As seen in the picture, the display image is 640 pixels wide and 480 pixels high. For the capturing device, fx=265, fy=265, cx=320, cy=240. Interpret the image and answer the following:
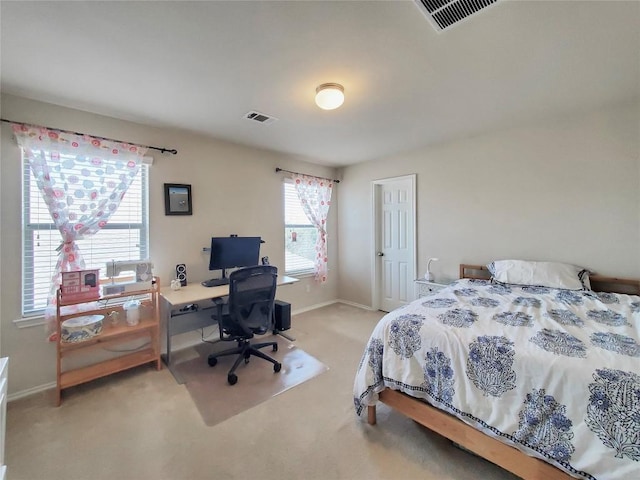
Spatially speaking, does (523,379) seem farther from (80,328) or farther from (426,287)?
(80,328)

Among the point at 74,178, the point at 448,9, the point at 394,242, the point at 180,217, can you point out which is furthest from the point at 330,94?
the point at 394,242

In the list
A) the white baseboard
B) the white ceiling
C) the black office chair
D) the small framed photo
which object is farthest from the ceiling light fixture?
the white baseboard

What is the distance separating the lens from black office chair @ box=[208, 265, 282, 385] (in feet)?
7.73

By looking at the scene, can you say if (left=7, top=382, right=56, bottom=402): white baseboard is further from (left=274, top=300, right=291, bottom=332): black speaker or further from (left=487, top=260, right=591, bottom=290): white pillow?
(left=487, top=260, right=591, bottom=290): white pillow

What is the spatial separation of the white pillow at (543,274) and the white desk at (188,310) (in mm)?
2406

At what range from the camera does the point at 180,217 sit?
305 cm

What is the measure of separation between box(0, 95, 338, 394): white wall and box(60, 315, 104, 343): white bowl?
0.31 metres

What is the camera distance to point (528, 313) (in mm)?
1866

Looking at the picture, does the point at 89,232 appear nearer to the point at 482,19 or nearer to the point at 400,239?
the point at 482,19

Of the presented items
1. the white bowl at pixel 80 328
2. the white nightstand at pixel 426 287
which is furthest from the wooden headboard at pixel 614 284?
the white bowl at pixel 80 328

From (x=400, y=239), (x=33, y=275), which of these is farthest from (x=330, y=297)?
(x=33, y=275)

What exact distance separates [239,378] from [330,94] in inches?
101

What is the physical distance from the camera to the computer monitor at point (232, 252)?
118 inches

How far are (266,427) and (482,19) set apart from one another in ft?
9.30
